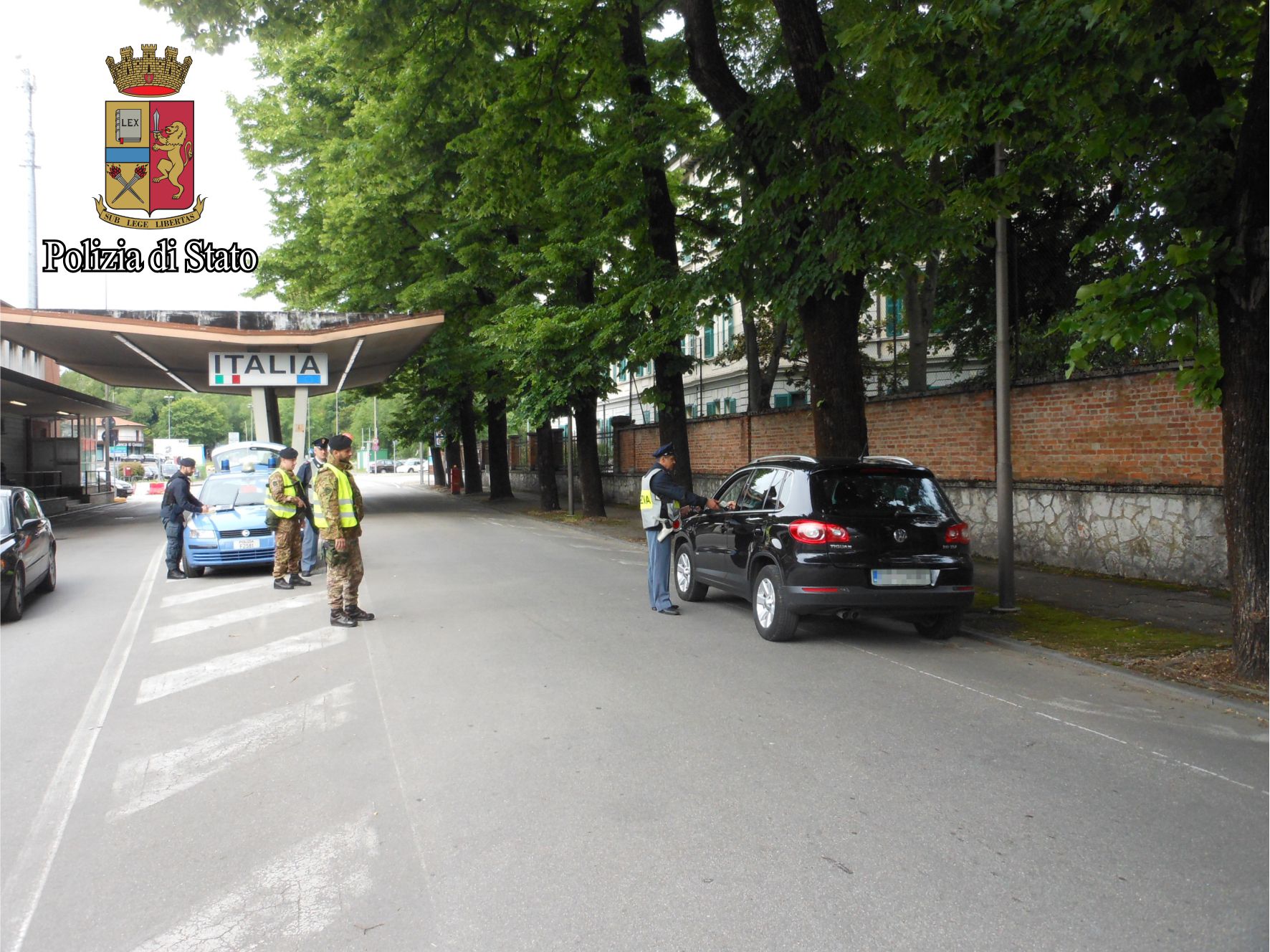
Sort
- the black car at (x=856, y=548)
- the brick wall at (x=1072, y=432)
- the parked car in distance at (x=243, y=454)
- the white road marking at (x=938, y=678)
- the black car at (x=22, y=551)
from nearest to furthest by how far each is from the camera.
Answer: the white road marking at (x=938, y=678), the black car at (x=856, y=548), the black car at (x=22, y=551), the brick wall at (x=1072, y=432), the parked car in distance at (x=243, y=454)

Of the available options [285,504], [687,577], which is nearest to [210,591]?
[285,504]

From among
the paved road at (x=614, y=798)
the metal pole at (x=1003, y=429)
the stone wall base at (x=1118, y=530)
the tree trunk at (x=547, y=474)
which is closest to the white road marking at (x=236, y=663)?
the paved road at (x=614, y=798)

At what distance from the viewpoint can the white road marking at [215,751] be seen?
482 cm

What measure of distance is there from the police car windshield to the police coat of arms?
204 inches

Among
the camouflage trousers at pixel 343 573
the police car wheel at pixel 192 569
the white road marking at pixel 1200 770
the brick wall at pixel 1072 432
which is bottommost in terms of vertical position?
the white road marking at pixel 1200 770

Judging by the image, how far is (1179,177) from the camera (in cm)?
683

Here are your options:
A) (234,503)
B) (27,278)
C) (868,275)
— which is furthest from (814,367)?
(27,278)

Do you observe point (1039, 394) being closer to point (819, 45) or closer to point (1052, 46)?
point (819, 45)

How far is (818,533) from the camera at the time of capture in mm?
8031

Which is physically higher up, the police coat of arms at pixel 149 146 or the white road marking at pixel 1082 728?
the police coat of arms at pixel 149 146

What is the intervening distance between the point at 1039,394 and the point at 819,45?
5.96 metres

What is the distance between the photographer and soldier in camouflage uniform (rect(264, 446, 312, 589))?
11.9 metres

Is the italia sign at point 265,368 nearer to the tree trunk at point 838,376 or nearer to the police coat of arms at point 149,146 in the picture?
the police coat of arms at point 149,146

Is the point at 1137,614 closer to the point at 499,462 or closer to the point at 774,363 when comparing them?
the point at 774,363
